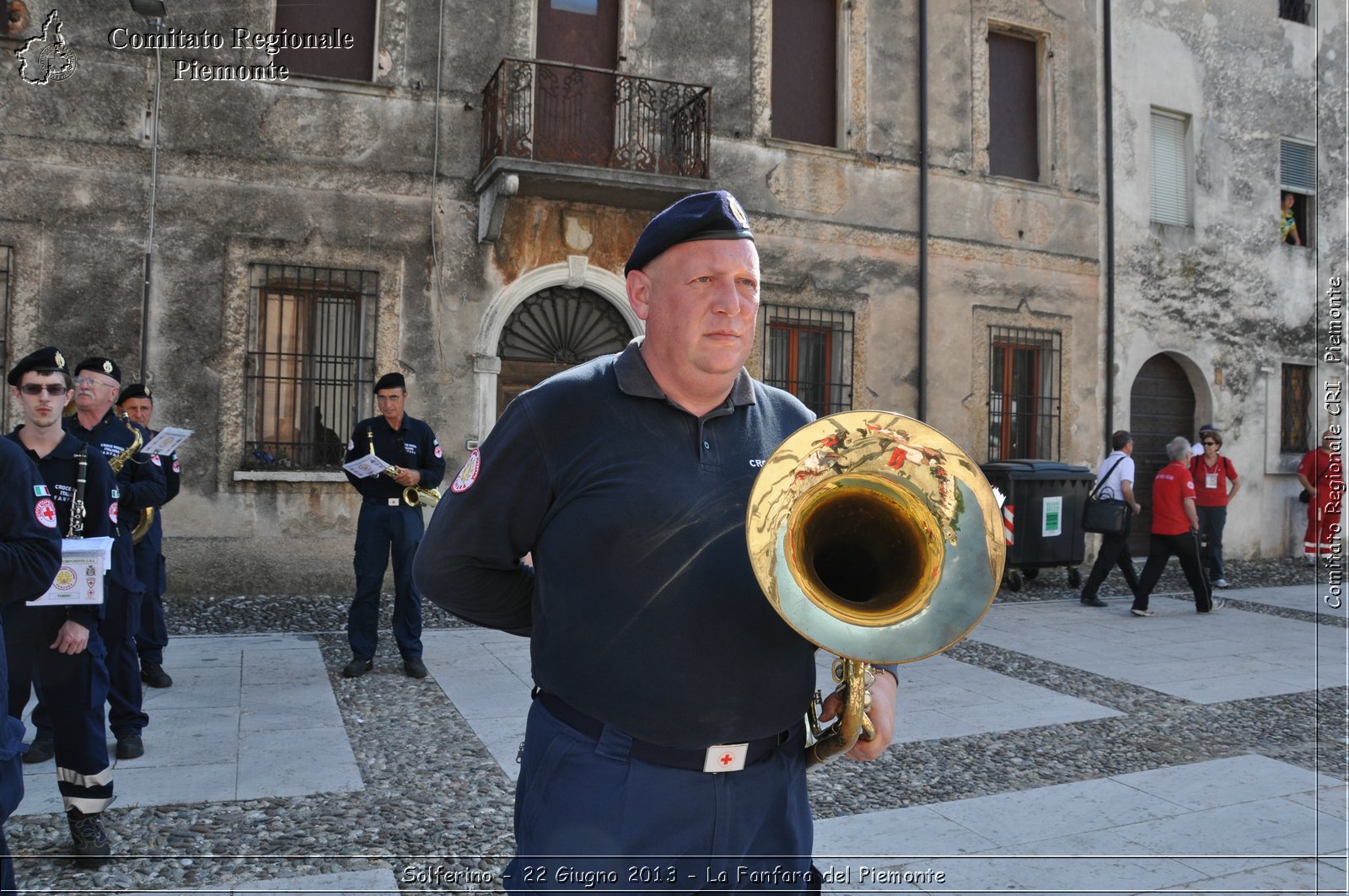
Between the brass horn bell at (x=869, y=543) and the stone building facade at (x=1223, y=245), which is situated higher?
the stone building facade at (x=1223, y=245)

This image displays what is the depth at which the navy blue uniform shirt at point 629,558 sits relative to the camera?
1752mm

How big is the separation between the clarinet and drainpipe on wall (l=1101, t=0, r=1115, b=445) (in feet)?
43.8

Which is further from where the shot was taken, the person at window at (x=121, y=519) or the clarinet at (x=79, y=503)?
the person at window at (x=121, y=519)

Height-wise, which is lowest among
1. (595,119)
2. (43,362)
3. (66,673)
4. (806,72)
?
(66,673)

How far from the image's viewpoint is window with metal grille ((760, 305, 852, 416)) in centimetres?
1218

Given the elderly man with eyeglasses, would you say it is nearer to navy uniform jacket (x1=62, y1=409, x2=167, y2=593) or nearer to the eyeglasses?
navy uniform jacket (x1=62, y1=409, x2=167, y2=593)

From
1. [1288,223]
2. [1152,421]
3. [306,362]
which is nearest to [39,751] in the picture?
[306,362]

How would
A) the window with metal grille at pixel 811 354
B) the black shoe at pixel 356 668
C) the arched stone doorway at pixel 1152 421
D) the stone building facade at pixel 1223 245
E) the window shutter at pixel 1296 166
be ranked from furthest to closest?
the window shutter at pixel 1296 166, the arched stone doorway at pixel 1152 421, the stone building facade at pixel 1223 245, the window with metal grille at pixel 811 354, the black shoe at pixel 356 668

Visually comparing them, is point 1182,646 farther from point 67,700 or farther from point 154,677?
point 67,700

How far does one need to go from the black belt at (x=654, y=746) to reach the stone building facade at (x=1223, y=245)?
551 inches

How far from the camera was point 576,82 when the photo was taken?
10.9 meters

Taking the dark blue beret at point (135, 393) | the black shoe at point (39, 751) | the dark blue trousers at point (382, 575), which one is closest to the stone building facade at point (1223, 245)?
the dark blue trousers at point (382, 575)

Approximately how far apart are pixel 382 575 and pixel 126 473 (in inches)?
67.7

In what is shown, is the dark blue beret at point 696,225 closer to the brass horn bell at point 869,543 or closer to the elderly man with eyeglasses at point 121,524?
the brass horn bell at point 869,543
